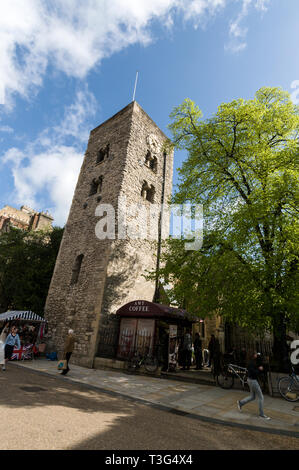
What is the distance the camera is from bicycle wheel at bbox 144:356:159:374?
1037 cm

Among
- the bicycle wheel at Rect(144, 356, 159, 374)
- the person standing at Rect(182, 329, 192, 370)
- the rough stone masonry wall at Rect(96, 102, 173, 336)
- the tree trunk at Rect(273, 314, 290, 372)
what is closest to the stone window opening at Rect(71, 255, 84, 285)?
the rough stone masonry wall at Rect(96, 102, 173, 336)

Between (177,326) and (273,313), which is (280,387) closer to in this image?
(273,313)

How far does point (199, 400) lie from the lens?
6.98 metres

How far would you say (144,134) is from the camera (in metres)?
18.9

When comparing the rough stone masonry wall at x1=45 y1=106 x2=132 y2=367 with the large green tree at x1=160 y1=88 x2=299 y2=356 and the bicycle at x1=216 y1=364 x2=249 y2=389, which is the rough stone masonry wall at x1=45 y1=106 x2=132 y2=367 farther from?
the bicycle at x1=216 y1=364 x2=249 y2=389

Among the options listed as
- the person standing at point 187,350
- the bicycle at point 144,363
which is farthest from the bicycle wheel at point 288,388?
the bicycle at point 144,363

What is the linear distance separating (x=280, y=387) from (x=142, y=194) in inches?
532

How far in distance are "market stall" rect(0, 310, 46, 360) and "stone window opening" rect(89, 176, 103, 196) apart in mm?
9099

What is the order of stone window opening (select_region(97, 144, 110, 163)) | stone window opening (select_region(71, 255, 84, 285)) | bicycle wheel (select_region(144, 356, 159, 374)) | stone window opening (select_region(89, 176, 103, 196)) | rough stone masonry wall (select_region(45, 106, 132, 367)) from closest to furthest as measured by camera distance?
bicycle wheel (select_region(144, 356, 159, 374))
rough stone masonry wall (select_region(45, 106, 132, 367))
stone window opening (select_region(71, 255, 84, 285))
stone window opening (select_region(89, 176, 103, 196))
stone window opening (select_region(97, 144, 110, 163))

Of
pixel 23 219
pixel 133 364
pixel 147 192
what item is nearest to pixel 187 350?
pixel 133 364

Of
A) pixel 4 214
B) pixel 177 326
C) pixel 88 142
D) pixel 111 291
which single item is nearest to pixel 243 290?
pixel 177 326

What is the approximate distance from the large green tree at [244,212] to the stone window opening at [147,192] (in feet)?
17.7

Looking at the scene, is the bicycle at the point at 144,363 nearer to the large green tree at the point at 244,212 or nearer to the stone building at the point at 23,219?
the large green tree at the point at 244,212

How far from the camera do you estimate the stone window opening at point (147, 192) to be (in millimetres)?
17609
